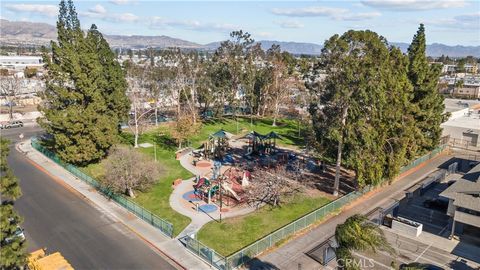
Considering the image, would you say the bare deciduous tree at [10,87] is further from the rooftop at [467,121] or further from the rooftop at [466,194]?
the rooftop at [467,121]

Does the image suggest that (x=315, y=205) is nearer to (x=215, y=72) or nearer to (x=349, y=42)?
(x=349, y=42)

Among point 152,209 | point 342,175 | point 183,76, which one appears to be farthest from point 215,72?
point 152,209

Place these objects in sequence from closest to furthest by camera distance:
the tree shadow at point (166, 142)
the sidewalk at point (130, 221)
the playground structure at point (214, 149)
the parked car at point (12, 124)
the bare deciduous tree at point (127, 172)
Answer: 1. the sidewalk at point (130, 221)
2. the bare deciduous tree at point (127, 172)
3. the playground structure at point (214, 149)
4. the tree shadow at point (166, 142)
5. the parked car at point (12, 124)

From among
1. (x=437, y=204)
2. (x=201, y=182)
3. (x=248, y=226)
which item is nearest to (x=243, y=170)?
(x=201, y=182)

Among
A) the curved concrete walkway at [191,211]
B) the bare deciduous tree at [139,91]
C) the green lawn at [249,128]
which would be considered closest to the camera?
the curved concrete walkway at [191,211]

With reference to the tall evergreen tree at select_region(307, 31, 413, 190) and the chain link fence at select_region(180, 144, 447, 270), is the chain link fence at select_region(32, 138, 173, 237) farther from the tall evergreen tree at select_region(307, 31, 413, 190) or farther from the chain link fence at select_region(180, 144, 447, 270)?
the tall evergreen tree at select_region(307, 31, 413, 190)

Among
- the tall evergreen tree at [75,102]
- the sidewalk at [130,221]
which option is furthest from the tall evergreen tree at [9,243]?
the tall evergreen tree at [75,102]

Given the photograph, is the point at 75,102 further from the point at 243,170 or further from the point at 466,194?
the point at 466,194

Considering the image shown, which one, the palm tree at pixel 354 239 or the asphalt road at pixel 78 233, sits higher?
the palm tree at pixel 354 239
